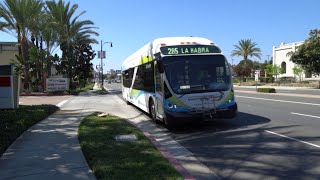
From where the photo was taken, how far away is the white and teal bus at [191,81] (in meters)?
12.5

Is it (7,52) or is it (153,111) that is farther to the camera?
(7,52)

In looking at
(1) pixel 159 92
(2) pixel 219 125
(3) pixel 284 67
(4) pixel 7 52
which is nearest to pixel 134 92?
(1) pixel 159 92

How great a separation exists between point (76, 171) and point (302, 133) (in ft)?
21.9

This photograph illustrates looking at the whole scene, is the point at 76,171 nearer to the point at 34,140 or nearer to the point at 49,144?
the point at 49,144

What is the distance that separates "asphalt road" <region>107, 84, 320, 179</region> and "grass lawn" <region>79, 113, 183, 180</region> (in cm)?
102

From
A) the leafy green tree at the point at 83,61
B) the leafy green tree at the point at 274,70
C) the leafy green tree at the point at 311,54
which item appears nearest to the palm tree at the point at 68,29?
the leafy green tree at the point at 83,61

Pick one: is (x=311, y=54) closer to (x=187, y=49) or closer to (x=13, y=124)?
(x=187, y=49)

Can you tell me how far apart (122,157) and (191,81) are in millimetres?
4964

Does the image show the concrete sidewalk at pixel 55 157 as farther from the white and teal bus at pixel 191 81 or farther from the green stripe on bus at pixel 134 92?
the green stripe on bus at pixel 134 92

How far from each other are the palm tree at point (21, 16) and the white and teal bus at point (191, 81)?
2998 centimetres

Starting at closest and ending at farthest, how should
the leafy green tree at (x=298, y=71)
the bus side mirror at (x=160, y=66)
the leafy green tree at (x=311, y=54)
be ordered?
the bus side mirror at (x=160, y=66) < the leafy green tree at (x=311, y=54) < the leafy green tree at (x=298, y=71)

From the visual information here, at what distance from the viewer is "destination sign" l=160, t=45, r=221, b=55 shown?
13233 mm

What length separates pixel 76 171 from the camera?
7375 millimetres

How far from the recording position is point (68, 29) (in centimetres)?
4966
